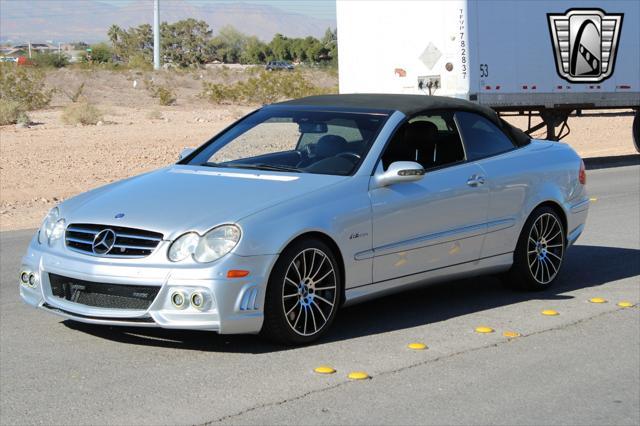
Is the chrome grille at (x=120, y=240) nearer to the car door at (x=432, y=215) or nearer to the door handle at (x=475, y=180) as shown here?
the car door at (x=432, y=215)

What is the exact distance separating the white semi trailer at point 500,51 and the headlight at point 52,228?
13.7 metres

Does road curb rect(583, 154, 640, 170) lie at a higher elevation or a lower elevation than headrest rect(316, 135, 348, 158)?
lower

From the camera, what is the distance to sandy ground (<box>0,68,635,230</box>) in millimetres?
17766

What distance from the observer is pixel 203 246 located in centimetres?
654

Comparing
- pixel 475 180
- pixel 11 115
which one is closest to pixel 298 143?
pixel 475 180

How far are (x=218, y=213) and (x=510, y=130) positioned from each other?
3107mm

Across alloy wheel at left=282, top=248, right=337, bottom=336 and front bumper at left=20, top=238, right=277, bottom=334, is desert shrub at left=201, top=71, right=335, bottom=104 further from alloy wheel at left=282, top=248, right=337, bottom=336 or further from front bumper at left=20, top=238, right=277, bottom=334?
front bumper at left=20, top=238, right=277, bottom=334

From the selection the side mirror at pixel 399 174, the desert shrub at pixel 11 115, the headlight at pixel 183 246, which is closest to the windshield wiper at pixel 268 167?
the side mirror at pixel 399 174

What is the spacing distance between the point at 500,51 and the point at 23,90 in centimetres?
2053

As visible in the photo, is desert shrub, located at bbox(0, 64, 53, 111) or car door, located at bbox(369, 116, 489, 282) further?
desert shrub, located at bbox(0, 64, 53, 111)

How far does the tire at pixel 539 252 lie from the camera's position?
866cm

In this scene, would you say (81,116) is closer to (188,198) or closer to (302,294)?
(188,198)

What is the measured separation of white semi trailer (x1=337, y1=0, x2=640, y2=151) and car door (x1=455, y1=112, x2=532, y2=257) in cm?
1159

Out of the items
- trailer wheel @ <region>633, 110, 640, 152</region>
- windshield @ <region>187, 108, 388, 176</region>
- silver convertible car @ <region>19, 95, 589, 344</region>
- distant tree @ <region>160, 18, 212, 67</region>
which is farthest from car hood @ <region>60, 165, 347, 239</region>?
distant tree @ <region>160, 18, 212, 67</region>
